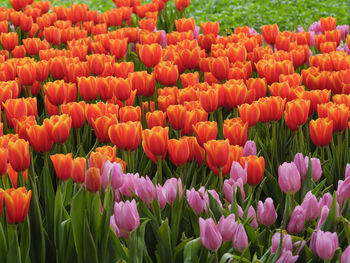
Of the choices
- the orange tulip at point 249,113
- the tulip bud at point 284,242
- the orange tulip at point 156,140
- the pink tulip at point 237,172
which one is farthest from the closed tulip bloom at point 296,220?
the orange tulip at point 249,113

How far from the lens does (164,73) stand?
3.26m

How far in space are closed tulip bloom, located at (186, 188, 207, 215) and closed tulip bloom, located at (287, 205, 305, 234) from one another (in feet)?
0.97

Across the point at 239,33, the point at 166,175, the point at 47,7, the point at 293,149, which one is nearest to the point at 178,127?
the point at 166,175

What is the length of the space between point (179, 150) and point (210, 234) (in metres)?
0.64

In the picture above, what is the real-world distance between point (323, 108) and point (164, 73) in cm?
101

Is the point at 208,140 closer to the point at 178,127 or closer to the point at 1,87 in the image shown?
the point at 178,127

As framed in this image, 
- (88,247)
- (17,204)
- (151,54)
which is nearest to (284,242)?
(88,247)

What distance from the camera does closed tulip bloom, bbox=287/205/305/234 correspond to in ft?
6.13

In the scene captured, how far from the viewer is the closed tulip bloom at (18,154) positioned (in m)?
2.04

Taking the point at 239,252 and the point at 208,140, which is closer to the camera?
the point at 239,252

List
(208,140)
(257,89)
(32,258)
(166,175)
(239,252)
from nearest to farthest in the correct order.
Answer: (239,252) → (32,258) → (208,140) → (166,175) → (257,89)

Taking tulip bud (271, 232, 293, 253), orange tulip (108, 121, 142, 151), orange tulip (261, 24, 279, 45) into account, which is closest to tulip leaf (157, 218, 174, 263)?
tulip bud (271, 232, 293, 253)

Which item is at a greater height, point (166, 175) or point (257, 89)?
point (257, 89)

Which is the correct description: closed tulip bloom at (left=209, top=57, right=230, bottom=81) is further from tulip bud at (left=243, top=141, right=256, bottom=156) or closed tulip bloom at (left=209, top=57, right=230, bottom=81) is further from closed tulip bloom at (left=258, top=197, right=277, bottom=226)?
closed tulip bloom at (left=258, top=197, right=277, bottom=226)
